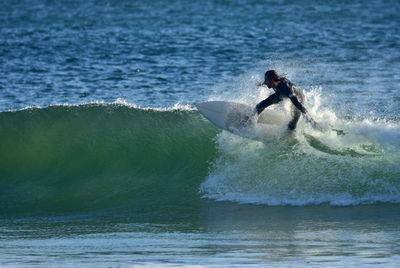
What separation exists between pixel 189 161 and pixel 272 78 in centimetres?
280

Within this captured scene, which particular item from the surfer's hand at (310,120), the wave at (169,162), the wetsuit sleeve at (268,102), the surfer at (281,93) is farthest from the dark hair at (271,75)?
the wave at (169,162)

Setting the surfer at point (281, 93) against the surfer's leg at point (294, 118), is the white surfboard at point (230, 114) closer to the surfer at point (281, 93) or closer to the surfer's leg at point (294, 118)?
the surfer at point (281, 93)

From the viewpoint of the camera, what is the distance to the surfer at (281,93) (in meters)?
11.1

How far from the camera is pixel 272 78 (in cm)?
1105

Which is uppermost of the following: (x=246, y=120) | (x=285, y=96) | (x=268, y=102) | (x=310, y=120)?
(x=285, y=96)

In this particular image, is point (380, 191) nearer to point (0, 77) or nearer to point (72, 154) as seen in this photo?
point (72, 154)

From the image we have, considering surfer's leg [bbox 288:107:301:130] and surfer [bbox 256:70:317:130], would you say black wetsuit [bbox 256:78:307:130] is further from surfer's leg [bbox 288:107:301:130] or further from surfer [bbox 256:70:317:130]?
surfer's leg [bbox 288:107:301:130]

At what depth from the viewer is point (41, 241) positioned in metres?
8.88

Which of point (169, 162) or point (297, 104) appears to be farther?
point (169, 162)

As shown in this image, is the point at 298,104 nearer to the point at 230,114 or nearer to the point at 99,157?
the point at 230,114

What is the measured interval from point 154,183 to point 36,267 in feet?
17.6

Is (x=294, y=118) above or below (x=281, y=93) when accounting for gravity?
below

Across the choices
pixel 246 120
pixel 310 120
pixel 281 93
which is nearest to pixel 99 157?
pixel 246 120

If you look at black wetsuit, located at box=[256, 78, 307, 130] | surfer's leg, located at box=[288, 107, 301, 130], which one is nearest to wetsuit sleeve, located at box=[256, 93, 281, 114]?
black wetsuit, located at box=[256, 78, 307, 130]
